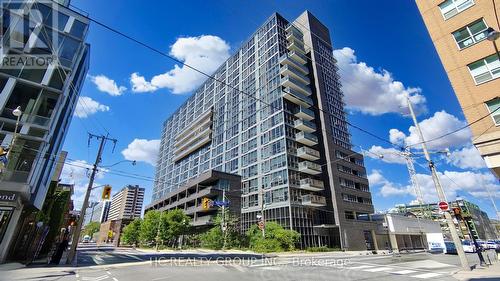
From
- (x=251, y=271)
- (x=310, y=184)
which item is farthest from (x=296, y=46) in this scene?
(x=251, y=271)

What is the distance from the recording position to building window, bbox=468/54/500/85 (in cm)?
1447

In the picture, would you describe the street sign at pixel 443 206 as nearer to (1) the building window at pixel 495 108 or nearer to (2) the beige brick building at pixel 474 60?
(2) the beige brick building at pixel 474 60

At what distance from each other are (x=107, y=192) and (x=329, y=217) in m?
43.0

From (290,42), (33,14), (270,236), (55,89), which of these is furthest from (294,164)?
(33,14)

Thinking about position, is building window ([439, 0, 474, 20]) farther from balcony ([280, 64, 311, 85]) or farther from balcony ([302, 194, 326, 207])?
balcony ([280, 64, 311, 85])

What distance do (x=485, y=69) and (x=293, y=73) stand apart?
1764 inches

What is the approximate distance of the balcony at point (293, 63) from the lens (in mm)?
57419

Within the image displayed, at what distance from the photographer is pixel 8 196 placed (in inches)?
734

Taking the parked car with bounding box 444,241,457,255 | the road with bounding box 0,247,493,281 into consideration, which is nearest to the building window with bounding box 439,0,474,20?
the road with bounding box 0,247,493,281

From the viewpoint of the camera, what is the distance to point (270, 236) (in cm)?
4038

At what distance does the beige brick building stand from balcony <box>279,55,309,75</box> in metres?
41.1

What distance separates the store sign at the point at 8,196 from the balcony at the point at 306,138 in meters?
45.0

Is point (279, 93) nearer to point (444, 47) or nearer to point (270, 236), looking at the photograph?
point (270, 236)

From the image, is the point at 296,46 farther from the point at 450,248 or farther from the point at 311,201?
the point at 450,248
